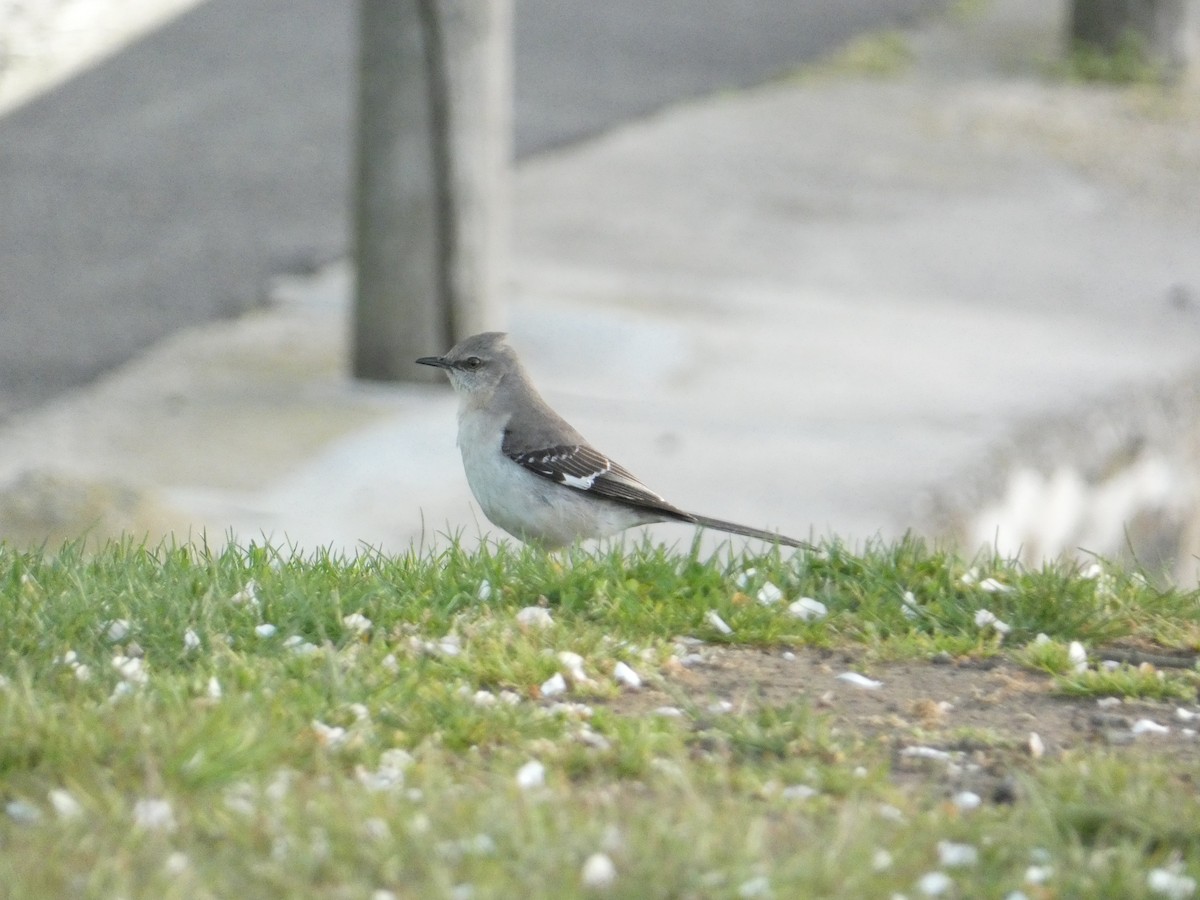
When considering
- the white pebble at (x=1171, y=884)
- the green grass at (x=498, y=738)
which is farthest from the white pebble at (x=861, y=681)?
the white pebble at (x=1171, y=884)

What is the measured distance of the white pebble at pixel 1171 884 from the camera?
12.6 ft

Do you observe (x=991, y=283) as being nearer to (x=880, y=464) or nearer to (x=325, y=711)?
(x=880, y=464)

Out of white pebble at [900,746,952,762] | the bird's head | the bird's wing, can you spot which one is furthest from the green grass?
the bird's head

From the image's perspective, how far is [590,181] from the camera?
598 inches

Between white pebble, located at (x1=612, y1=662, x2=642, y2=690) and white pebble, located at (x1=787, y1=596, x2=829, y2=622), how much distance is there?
756 mm

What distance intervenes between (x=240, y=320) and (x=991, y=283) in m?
5.45

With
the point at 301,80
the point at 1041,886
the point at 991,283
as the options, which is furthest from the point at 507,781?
the point at 301,80

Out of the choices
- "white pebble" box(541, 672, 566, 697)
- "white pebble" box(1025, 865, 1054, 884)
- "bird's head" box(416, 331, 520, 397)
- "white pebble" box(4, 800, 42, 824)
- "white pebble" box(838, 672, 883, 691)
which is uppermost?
"bird's head" box(416, 331, 520, 397)

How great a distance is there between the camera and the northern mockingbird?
6582 mm

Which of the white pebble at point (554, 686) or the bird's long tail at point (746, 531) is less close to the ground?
the bird's long tail at point (746, 531)

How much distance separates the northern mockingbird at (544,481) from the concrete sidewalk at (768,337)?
0.62m

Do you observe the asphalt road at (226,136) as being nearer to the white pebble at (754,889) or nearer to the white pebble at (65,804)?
the white pebble at (65,804)

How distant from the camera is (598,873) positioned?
3787 millimetres

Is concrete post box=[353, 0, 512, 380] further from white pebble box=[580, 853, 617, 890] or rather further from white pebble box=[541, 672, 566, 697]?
white pebble box=[580, 853, 617, 890]
